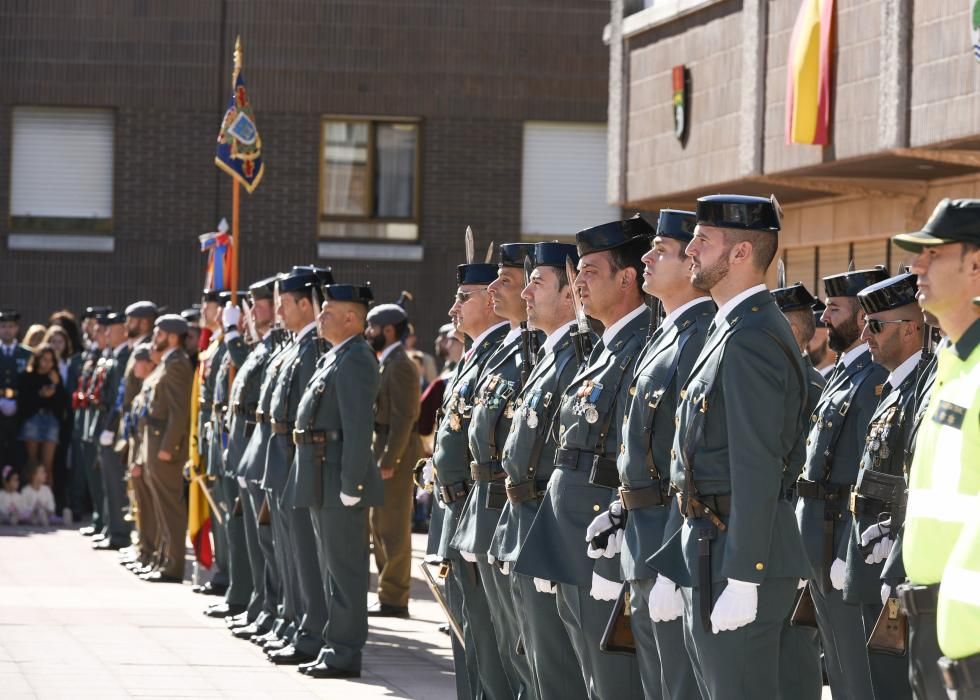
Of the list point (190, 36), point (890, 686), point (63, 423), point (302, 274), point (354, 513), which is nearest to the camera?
point (890, 686)

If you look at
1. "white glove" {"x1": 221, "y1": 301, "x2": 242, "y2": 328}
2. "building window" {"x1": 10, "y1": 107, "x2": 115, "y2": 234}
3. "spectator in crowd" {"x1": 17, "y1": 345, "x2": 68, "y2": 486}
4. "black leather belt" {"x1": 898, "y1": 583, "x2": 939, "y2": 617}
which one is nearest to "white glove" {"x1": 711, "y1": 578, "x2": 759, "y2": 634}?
"black leather belt" {"x1": 898, "y1": 583, "x2": 939, "y2": 617}

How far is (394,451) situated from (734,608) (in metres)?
7.55

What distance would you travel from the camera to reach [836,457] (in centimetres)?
786

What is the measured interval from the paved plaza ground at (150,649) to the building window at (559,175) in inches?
480

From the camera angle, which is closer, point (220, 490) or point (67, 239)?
point (220, 490)

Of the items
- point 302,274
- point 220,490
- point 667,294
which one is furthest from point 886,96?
point 667,294

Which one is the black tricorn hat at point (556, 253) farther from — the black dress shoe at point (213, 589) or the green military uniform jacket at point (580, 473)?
the black dress shoe at point (213, 589)

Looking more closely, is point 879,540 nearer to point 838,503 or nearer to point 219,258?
point 838,503

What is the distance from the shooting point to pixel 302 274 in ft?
37.4

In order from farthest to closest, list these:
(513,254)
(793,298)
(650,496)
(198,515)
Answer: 1. (198,515)
2. (793,298)
3. (513,254)
4. (650,496)

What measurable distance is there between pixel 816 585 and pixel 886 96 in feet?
21.5

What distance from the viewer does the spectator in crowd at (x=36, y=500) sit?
1923 cm

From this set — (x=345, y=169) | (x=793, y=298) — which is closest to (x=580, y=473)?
(x=793, y=298)

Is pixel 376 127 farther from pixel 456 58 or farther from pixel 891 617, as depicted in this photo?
pixel 891 617
